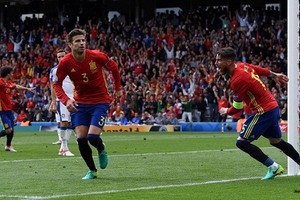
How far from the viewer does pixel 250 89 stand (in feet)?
40.8

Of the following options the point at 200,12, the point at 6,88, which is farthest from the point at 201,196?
the point at 200,12

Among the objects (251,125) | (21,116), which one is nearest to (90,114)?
(251,125)

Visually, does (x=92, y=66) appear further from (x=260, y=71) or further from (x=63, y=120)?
(x=63, y=120)

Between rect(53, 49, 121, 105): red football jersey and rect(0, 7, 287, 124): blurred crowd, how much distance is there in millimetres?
20470

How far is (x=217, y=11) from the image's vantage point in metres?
45.4

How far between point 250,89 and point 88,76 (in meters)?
2.54

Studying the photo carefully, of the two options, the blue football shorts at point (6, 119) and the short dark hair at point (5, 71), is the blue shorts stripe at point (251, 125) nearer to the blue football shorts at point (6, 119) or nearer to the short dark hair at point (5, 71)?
the blue football shorts at point (6, 119)

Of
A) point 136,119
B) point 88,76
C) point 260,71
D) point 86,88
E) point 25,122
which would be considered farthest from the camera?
point 25,122

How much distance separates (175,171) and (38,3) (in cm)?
4044

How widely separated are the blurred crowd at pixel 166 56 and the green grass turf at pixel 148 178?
16.5 m

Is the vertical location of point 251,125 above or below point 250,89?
below

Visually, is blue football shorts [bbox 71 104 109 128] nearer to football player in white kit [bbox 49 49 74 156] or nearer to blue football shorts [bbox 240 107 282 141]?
blue football shorts [bbox 240 107 282 141]

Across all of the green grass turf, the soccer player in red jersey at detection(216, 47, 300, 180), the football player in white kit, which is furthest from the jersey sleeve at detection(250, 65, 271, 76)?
the football player in white kit

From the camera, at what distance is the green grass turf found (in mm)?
10930
